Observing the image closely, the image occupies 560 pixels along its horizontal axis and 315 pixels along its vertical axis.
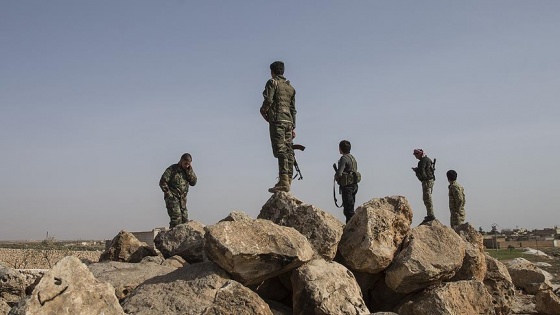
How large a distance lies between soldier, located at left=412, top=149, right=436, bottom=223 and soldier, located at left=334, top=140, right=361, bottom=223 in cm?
390

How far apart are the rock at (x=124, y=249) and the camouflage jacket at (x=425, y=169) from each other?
23.8ft

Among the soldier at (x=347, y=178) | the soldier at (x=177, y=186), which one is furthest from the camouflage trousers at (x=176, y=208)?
the soldier at (x=347, y=178)

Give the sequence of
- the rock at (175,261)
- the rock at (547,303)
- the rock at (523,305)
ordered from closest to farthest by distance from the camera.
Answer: the rock at (175,261)
the rock at (547,303)
the rock at (523,305)

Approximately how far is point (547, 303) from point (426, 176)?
429cm

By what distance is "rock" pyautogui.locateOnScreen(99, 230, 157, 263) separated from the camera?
8219 millimetres

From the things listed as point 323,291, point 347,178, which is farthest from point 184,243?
point 347,178

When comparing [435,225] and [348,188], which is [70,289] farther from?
[348,188]

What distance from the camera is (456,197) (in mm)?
13125

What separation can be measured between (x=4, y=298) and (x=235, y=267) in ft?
10.00

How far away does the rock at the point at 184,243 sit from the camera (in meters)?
7.84

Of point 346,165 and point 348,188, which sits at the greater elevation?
point 346,165

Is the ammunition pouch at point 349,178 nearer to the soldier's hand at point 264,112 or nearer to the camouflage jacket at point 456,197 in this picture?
the soldier's hand at point 264,112

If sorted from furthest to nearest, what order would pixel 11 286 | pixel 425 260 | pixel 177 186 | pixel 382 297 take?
pixel 177 186
pixel 382 297
pixel 425 260
pixel 11 286

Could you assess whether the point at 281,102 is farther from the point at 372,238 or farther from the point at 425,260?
the point at 425,260
